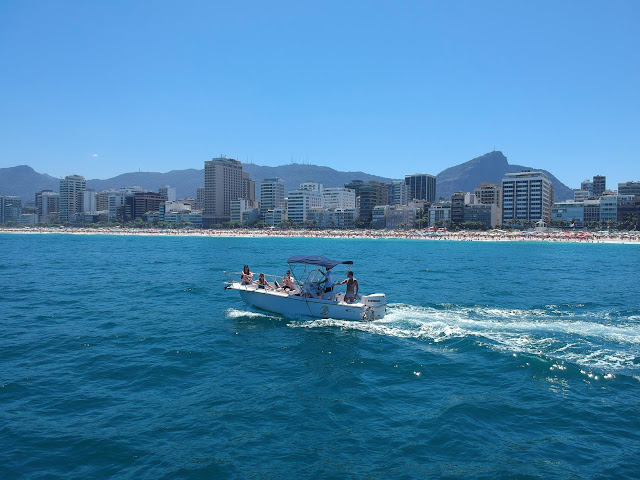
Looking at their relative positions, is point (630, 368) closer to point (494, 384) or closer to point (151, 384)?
point (494, 384)

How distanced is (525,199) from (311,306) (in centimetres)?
16558

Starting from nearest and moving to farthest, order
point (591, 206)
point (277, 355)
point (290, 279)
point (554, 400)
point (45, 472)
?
point (45, 472), point (554, 400), point (277, 355), point (290, 279), point (591, 206)

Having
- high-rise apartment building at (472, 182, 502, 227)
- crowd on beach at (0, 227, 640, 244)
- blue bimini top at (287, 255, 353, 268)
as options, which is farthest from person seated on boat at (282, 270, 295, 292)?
high-rise apartment building at (472, 182, 502, 227)

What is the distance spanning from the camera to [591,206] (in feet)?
521

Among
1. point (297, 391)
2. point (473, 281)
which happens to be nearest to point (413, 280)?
point (473, 281)

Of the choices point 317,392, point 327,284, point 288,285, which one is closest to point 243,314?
point 288,285

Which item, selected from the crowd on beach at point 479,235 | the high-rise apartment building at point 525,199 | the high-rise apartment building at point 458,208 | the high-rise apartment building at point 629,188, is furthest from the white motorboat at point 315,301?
the high-rise apartment building at point 629,188

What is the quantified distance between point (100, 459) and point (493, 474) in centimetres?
798

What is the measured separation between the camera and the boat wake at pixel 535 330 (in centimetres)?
1552

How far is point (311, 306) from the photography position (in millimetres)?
21328

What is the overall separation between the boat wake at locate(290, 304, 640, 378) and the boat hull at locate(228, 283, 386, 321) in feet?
1.37

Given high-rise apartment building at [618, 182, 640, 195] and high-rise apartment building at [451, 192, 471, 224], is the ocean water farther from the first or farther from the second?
high-rise apartment building at [618, 182, 640, 195]

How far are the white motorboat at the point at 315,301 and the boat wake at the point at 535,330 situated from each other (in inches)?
18.4

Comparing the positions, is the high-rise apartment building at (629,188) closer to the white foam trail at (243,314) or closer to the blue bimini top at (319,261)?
the blue bimini top at (319,261)
